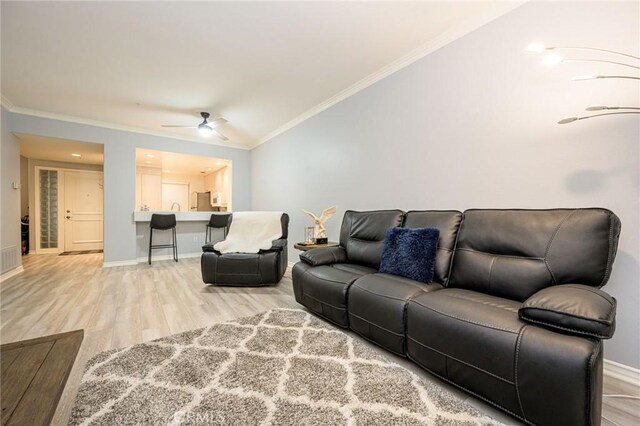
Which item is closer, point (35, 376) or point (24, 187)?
point (35, 376)

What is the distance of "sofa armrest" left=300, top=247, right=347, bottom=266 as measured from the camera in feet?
8.24

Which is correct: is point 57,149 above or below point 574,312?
above

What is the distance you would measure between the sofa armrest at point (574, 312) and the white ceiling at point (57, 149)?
6.28 metres

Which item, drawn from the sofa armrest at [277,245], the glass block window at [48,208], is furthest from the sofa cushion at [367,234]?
the glass block window at [48,208]

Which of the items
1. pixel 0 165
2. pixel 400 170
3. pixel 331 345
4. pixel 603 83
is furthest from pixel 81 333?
pixel 0 165

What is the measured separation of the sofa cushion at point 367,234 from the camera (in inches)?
95.5

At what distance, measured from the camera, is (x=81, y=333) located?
1.21 metres

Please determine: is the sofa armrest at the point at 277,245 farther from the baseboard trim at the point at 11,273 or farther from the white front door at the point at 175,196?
the white front door at the point at 175,196

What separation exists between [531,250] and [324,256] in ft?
5.25

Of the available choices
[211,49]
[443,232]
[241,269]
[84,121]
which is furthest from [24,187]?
[443,232]

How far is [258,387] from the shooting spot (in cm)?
141

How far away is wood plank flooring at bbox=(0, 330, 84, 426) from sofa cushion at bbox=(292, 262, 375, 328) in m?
1.51

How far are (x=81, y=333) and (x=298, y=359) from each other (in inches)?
45.1

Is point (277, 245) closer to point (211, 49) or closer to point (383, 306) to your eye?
point (383, 306)
